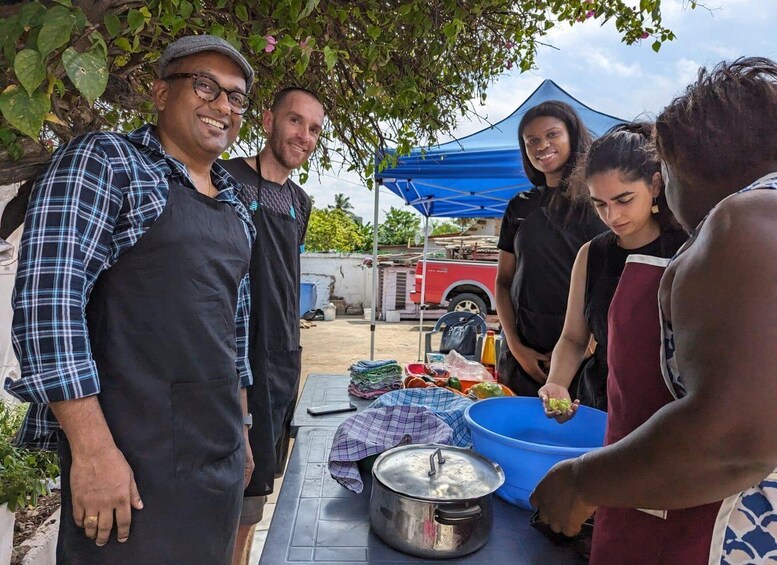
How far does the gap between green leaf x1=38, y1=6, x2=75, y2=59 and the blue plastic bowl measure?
134cm

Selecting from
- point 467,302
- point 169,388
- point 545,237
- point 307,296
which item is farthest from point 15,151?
point 307,296

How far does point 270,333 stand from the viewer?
6.86ft

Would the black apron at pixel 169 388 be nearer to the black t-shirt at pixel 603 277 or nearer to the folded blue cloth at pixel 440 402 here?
the folded blue cloth at pixel 440 402

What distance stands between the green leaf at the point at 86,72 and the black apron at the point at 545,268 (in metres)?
1.91

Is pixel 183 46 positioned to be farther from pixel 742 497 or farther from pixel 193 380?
pixel 742 497

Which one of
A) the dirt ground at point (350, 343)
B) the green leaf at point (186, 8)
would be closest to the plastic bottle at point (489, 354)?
the green leaf at point (186, 8)

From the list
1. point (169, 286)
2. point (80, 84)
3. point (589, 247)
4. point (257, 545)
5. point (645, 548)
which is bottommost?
point (257, 545)

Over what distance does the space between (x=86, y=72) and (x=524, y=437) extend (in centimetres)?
154

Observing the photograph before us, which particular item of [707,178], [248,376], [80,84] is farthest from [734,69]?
[248,376]

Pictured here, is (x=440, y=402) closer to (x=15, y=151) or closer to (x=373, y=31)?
(x=373, y=31)

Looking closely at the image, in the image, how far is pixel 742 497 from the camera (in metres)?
0.77

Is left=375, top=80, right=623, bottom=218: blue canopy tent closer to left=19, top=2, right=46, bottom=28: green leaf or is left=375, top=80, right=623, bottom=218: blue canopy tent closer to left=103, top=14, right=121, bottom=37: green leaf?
left=103, top=14, right=121, bottom=37: green leaf

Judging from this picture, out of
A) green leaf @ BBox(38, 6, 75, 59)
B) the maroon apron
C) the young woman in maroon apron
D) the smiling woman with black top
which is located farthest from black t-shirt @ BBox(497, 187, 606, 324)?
green leaf @ BBox(38, 6, 75, 59)

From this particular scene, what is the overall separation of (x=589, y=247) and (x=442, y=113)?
4.33ft
